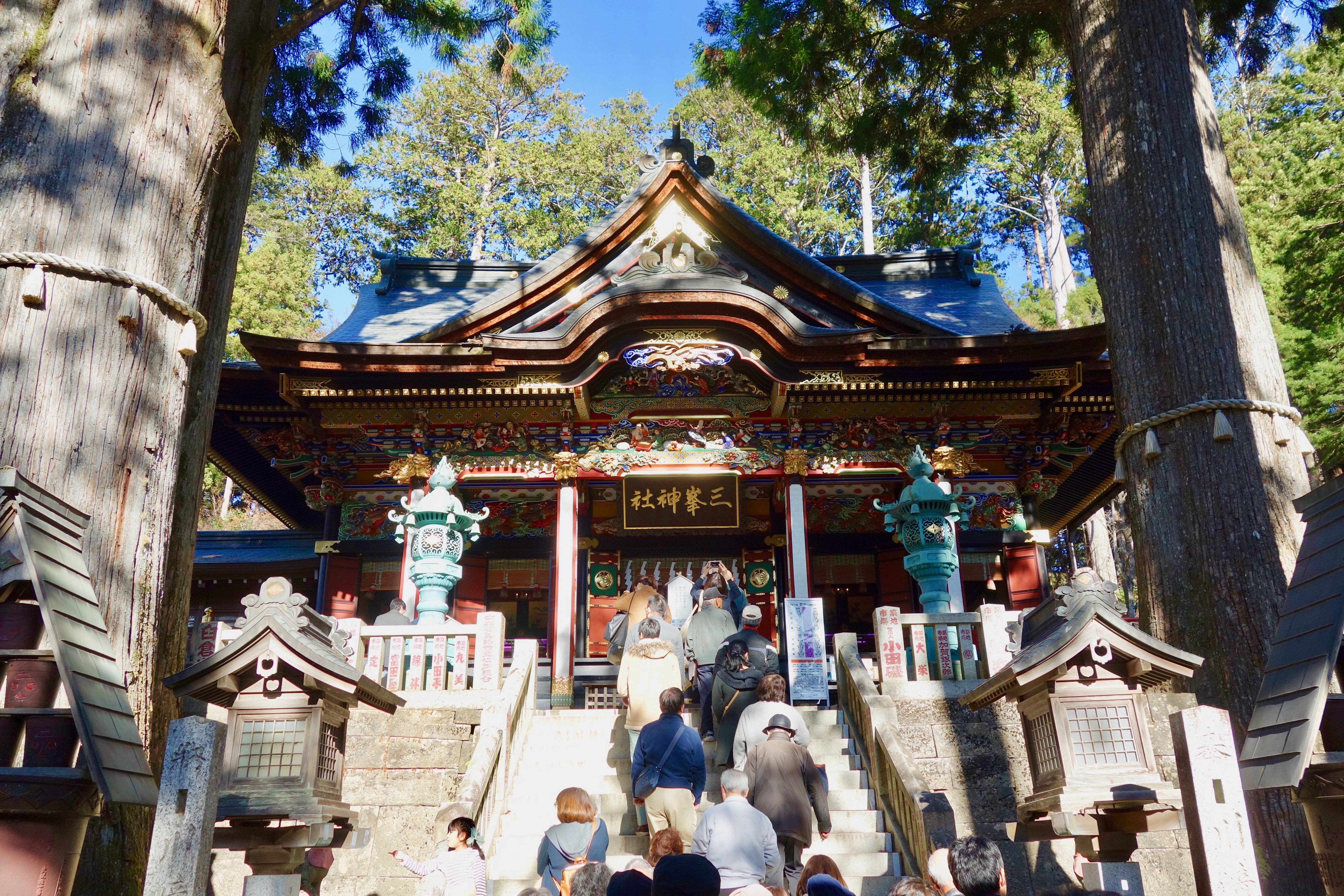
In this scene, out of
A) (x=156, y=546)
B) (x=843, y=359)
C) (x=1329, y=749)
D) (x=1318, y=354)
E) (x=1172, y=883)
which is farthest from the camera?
(x=1318, y=354)

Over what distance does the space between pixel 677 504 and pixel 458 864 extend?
7743 millimetres

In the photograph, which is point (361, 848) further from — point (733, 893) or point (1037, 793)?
point (1037, 793)

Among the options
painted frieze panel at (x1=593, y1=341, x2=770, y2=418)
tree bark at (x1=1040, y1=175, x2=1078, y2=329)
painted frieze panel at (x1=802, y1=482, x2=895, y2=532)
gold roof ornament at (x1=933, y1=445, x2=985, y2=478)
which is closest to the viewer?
gold roof ornament at (x1=933, y1=445, x2=985, y2=478)

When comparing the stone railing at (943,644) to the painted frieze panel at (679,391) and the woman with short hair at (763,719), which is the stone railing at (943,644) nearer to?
the woman with short hair at (763,719)

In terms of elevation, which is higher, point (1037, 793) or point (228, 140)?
point (228, 140)

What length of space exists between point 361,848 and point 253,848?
219 cm

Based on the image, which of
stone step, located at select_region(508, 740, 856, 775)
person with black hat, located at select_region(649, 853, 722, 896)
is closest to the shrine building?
stone step, located at select_region(508, 740, 856, 775)

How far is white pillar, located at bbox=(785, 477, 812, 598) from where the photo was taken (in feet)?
35.4

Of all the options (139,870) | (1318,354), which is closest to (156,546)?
(139,870)

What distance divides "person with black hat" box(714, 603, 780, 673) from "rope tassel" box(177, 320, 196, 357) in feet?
13.5

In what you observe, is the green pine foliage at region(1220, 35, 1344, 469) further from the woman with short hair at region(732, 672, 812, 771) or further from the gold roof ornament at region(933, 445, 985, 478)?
the woman with short hair at region(732, 672, 812, 771)

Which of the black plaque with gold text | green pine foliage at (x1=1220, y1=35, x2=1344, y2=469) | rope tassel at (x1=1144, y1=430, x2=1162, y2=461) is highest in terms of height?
green pine foliage at (x1=1220, y1=35, x2=1344, y2=469)

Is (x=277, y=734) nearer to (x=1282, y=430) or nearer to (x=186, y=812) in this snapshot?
(x=186, y=812)

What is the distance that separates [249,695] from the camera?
4.45 metres
